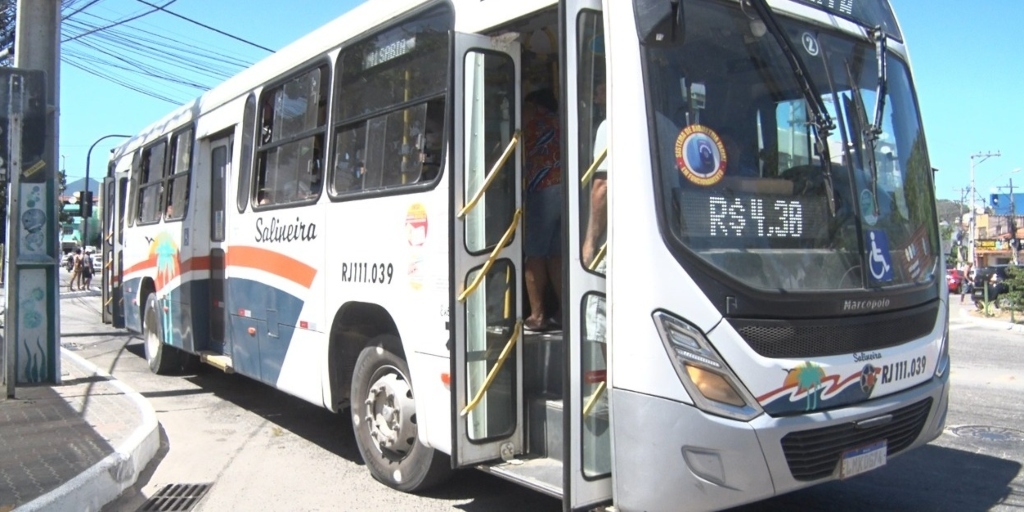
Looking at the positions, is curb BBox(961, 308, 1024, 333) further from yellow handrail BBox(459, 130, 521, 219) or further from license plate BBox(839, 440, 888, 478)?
yellow handrail BBox(459, 130, 521, 219)

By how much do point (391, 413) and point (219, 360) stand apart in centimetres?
357

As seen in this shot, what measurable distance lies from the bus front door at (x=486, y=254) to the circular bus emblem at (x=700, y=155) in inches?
43.5

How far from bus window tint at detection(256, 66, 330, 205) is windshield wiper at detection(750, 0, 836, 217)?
11.1ft

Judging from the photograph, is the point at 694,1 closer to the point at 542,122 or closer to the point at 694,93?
the point at 694,93

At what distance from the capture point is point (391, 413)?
546 centimetres

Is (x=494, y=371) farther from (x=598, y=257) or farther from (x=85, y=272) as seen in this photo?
(x=85, y=272)

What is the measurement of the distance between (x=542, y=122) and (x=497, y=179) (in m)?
0.80

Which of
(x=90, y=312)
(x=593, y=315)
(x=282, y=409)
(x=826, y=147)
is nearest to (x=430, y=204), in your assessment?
(x=593, y=315)

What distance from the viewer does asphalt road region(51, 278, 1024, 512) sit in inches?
212

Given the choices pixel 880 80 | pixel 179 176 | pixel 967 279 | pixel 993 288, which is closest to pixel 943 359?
pixel 880 80

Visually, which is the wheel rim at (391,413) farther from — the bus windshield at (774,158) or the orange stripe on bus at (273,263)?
the bus windshield at (774,158)

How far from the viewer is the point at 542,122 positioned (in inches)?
210

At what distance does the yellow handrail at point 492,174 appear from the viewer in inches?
179

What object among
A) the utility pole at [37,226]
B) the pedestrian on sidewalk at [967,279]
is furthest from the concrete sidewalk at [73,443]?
the pedestrian on sidewalk at [967,279]
